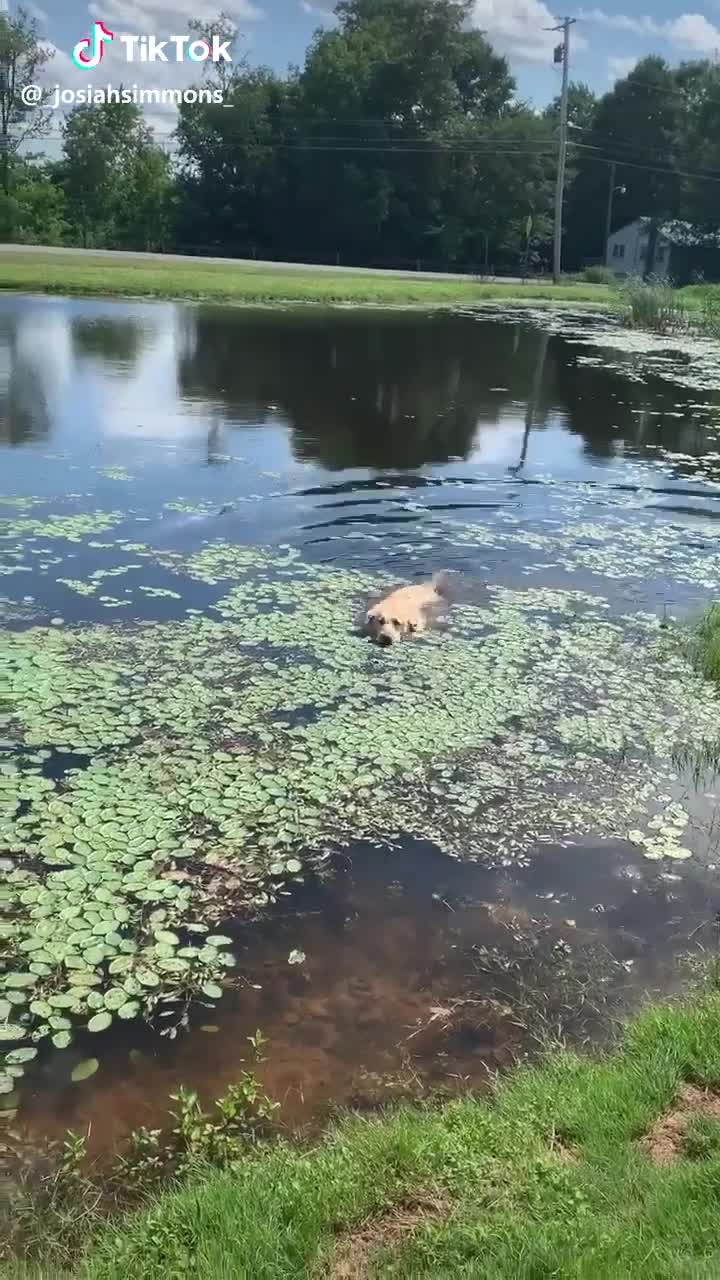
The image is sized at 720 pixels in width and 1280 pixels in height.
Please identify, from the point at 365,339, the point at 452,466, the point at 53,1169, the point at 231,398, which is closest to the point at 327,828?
the point at 53,1169

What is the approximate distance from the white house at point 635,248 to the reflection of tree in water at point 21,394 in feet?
187

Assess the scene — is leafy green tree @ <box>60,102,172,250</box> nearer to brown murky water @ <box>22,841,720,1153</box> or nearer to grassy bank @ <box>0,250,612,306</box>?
grassy bank @ <box>0,250,612,306</box>

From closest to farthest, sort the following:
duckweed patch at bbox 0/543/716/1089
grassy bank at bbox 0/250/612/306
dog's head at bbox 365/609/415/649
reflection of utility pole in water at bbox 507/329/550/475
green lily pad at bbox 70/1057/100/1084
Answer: green lily pad at bbox 70/1057/100/1084, duckweed patch at bbox 0/543/716/1089, dog's head at bbox 365/609/415/649, reflection of utility pole in water at bbox 507/329/550/475, grassy bank at bbox 0/250/612/306

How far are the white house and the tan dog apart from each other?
66630 mm

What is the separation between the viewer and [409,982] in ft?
15.2

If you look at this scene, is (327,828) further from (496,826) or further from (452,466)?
(452,466)

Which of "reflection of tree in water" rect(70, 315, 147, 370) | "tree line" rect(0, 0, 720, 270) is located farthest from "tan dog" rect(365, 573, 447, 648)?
"tree line" rect(0, 0, 720, 270)

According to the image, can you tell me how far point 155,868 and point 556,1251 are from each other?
281 centimetres

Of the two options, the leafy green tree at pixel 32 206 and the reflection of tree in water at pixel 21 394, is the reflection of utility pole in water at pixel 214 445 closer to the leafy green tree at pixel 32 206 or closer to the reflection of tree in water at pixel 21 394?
the reflection of tree in water at pixel 21 394

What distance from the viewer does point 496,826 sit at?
5836 mm

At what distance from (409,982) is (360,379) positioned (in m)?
17.0

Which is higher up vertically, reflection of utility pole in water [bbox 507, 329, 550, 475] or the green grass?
reflection of utility pole in water [bbox 507, 329, 550, 475]

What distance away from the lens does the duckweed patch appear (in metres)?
4.68

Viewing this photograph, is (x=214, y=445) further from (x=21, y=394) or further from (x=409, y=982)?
(x=409, y=982)
